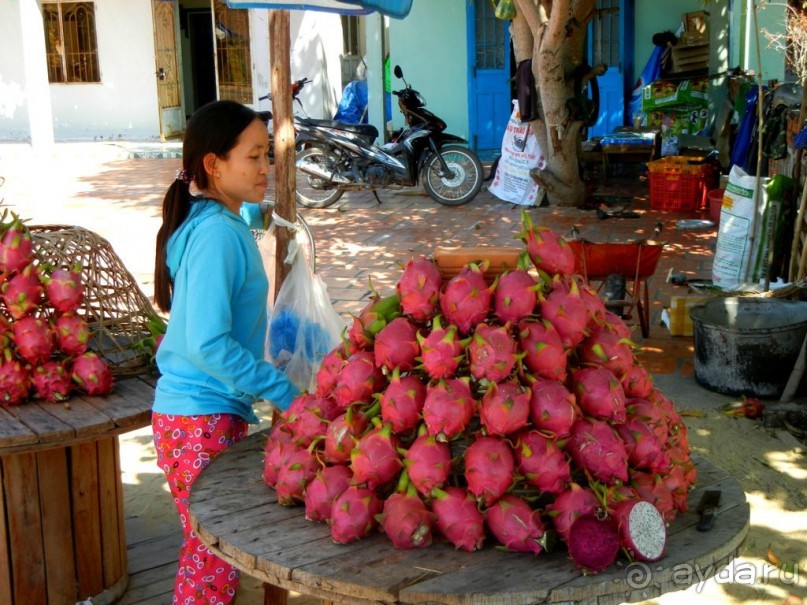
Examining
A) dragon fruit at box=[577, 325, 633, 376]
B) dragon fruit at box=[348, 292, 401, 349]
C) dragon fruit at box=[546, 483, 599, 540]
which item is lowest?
dragon fruit at box=[546, 483, 599, 540]

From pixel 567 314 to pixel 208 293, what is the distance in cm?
92

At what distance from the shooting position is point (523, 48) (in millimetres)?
10234

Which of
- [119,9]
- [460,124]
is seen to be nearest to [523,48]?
[460,124]

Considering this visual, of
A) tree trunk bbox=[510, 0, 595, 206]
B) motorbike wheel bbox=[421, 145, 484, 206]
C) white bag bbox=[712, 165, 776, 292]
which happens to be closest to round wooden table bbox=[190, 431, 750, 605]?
white bag bbox=[712, 165, 776, 292]

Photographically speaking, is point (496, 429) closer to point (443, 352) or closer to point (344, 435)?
point (443, 352)

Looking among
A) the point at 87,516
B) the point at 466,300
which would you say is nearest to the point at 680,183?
the point at 87,516

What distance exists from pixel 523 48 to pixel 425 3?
176 inches

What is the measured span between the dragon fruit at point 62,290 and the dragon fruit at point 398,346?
130 centimetres

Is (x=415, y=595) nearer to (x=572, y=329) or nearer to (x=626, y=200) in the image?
(x=572, y=329)

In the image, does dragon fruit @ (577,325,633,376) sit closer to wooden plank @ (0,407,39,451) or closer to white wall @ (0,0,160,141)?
wooden plank @ (0,407,39,451)

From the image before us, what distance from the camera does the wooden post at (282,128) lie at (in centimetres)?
340

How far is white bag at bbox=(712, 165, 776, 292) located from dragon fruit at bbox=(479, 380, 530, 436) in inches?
192

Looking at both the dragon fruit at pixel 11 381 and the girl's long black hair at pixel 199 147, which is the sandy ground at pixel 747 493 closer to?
the dragon fruit at pixel 11 381

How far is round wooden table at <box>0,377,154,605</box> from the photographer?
2645 mm
